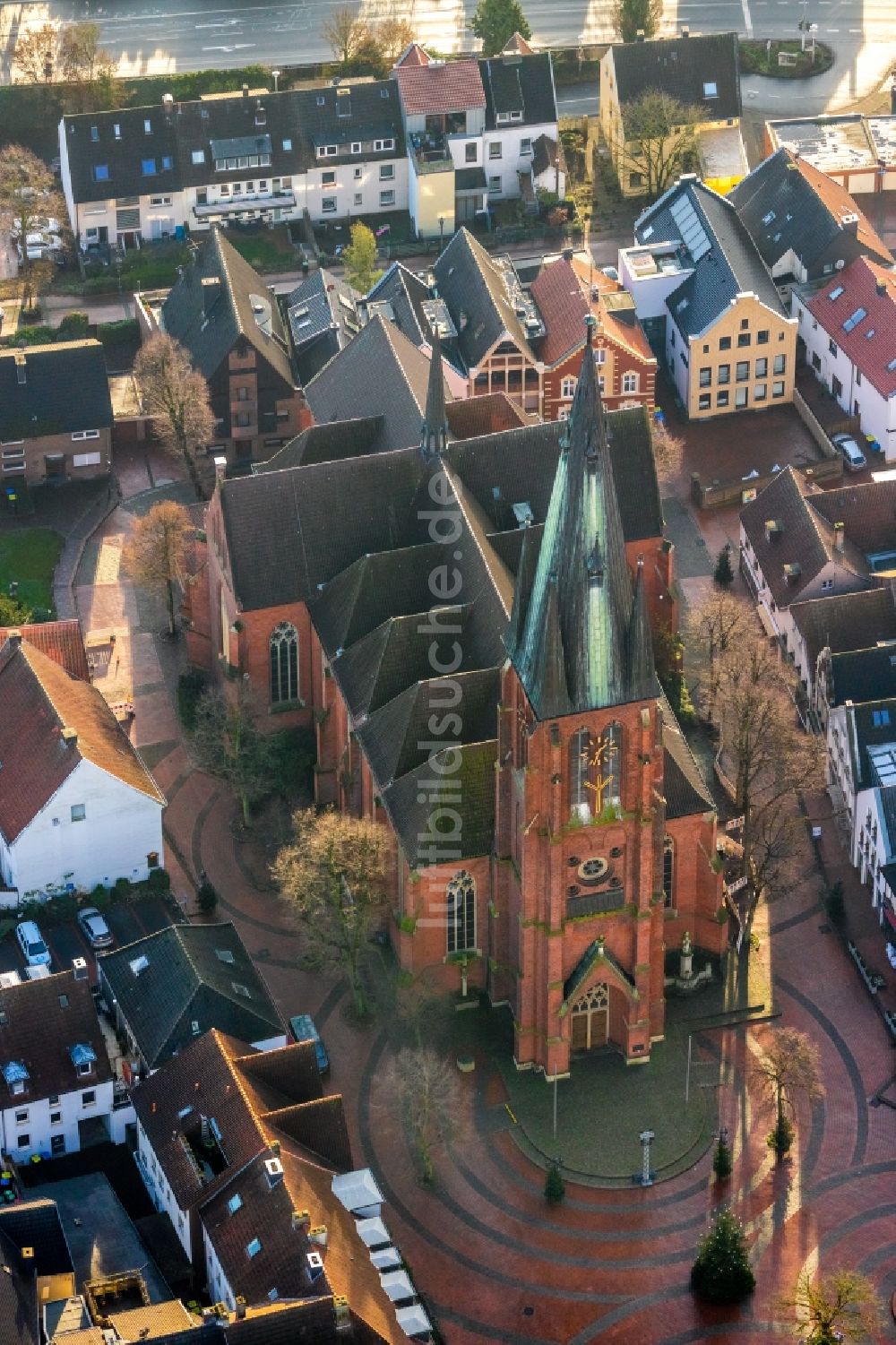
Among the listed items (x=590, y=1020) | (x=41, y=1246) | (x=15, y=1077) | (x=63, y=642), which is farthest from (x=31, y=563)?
(x=41, y=1246)

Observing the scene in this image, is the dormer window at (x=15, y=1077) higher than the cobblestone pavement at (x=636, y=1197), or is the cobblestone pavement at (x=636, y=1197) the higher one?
the dormer window at (x=15, y=1077)

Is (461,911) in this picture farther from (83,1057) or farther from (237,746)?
(83,1057)

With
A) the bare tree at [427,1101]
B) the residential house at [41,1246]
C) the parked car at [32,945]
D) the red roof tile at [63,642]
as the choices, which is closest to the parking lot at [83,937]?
the parked car at [32,945]

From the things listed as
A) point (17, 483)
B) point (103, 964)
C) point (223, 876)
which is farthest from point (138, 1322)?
point (17, 483)

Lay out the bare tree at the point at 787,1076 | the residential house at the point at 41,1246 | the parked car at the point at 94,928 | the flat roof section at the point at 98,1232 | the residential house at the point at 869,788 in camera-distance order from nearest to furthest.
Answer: the residential house at the point at 41,1246 < the flat roof section at the point at 98,1232 < the bare tree at the point at 787,1076 < the parked car at the point at 94,928 < the residential house at the point at 869,788

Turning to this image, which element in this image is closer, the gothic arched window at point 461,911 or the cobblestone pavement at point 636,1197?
the cobblestone pavement at point 636,1197

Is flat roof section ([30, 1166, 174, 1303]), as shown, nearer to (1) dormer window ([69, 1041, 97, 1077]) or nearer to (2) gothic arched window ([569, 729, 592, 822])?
(1) dormer window ([69, 1041, 97, 1077])

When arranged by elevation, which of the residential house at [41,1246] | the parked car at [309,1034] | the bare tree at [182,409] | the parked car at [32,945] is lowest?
the parked car at [309,1034]

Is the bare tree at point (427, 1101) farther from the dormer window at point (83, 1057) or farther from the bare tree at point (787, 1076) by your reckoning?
the bare tree at point (787, 1076)
